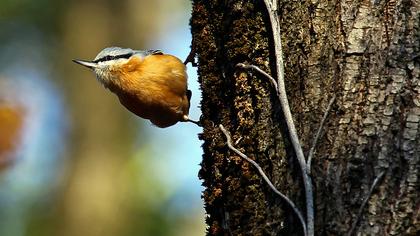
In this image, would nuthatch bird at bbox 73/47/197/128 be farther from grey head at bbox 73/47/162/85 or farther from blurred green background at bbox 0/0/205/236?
blurred green background at bbox 0/0/205/236

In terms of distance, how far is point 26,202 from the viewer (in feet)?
35.2

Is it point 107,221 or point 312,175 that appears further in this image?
point 107,221

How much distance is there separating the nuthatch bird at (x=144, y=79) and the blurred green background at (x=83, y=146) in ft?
11.1

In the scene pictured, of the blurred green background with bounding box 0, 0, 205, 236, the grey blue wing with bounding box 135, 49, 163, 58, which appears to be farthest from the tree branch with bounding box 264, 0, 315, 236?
the blurred green background with bounding box 0, 0, 205, 236

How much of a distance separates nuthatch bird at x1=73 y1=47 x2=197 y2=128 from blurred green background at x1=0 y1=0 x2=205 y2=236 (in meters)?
3.38

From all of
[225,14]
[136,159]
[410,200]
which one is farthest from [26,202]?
[410,200]

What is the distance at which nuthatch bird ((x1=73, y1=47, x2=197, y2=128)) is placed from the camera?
4676 mm

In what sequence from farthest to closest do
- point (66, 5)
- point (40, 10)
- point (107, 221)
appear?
point (40, 10)
point (66, 5)
point (107, 221)

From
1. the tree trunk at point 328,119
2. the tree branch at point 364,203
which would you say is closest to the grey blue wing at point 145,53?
the tree trunk at point 328,119

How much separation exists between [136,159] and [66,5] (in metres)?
2.74

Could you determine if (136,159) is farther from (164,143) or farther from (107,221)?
(164,143)

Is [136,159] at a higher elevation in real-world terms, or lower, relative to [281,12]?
higher

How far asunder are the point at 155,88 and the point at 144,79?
92mm

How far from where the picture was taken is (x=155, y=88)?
4.72 meters
